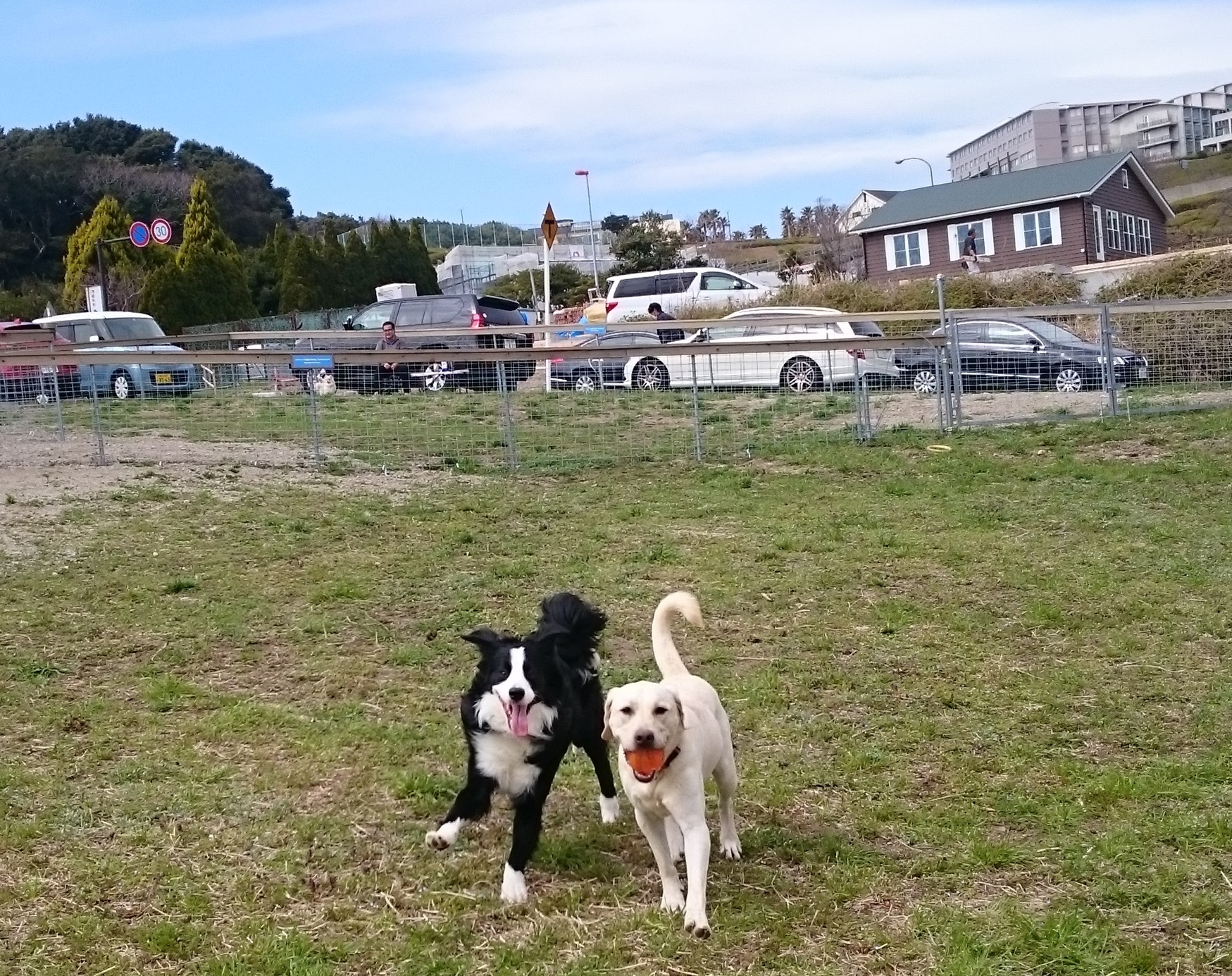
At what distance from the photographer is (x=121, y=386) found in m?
12.5

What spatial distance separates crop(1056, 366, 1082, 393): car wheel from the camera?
14000 mm

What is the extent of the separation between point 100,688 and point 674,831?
10.00 ft

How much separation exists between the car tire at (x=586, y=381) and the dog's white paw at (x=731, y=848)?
9211 mm

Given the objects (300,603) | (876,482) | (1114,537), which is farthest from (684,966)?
(876,482)

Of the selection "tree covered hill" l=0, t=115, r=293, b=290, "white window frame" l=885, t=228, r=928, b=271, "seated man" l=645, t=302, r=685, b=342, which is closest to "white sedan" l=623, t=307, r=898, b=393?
"seated man" l=645, t=302, r=685, b=342

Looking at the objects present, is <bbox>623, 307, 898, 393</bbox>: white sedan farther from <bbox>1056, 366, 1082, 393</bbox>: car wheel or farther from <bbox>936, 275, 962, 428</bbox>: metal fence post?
<bbox>1056, 366, 1082, 393</bbox>: car wheel

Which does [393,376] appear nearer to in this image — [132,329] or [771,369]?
[771,369]

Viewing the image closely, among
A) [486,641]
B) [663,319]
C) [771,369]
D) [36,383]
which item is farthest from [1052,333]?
[486,641]

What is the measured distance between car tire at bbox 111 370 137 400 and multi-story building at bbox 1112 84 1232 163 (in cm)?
10703

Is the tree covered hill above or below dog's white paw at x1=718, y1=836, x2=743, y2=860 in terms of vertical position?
above

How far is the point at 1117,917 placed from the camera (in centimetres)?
355

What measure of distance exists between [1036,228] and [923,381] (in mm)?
33316

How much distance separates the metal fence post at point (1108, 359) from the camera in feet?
45.1

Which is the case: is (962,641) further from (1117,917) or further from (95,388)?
(95,388)
